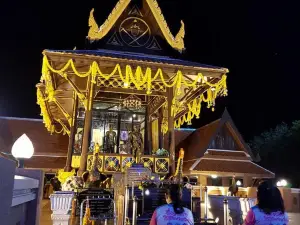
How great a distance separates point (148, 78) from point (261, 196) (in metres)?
7.47

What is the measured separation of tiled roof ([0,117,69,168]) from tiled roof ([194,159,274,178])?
28.8 feet

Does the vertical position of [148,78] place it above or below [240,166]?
above

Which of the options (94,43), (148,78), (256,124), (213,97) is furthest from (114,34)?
(256,124)

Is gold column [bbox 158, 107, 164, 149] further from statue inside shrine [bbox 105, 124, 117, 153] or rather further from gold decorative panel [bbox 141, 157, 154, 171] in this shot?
gold decorative panel [bbox 141, 157, 154, 171]

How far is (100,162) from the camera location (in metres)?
10.4

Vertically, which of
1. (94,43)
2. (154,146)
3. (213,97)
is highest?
(94,43)

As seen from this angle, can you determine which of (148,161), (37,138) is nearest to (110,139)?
(148,161)

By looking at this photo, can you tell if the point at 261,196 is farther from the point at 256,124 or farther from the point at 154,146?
the point at 256,124

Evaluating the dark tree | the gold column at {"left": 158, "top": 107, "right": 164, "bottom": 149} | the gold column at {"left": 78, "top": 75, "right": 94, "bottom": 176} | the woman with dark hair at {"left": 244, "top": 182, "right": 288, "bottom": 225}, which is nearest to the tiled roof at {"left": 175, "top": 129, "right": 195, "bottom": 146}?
the gold column at {"left": 158, "top": 107, "right": 164, "bottom": 149}

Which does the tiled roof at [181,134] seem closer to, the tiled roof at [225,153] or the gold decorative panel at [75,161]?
the tiled roof at [225,153]

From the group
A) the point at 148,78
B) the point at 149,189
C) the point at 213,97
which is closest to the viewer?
the point at 149,189

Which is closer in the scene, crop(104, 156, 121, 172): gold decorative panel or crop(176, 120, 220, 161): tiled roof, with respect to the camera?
crop(104, 156, 121, 172): gold decorative panel

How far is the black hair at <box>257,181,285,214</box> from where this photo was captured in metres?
3.12

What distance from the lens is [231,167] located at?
18812 mm
